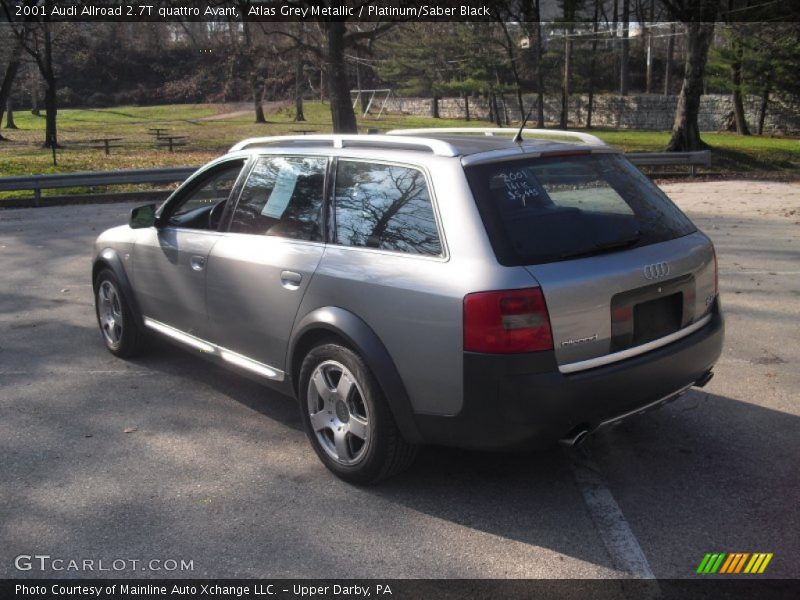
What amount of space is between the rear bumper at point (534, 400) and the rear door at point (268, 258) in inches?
44.7

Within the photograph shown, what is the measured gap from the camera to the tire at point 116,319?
603 centimetres

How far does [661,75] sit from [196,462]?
62.9m

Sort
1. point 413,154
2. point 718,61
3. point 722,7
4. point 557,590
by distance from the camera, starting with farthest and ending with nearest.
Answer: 1. point 718,61
2. point 722,7
3. point 413,154
4. point 557,590

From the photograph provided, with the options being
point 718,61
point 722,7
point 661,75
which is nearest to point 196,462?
point 722,7

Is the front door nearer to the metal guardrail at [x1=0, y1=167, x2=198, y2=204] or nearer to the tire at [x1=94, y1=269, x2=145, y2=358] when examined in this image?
the tire at [x1=94, y1=269, x2=145, y2=358]

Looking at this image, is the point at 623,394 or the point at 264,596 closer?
the point at 264,596

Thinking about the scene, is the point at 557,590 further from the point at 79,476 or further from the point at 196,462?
the point at 79,476

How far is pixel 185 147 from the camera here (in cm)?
3312

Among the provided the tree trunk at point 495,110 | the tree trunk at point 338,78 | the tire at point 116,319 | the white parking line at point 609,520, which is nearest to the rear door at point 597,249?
the white parking line at point 609,520

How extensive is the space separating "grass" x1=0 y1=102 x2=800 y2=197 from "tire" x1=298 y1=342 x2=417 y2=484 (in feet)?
52.2

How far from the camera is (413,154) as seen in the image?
4105 mm

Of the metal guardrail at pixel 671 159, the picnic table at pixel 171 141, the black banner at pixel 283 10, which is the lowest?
the metal guardrail at pixel 671 159

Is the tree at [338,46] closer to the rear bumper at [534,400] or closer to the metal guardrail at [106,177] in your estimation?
the metal guardrail at [106,177]

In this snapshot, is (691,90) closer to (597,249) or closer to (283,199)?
(283,199)
